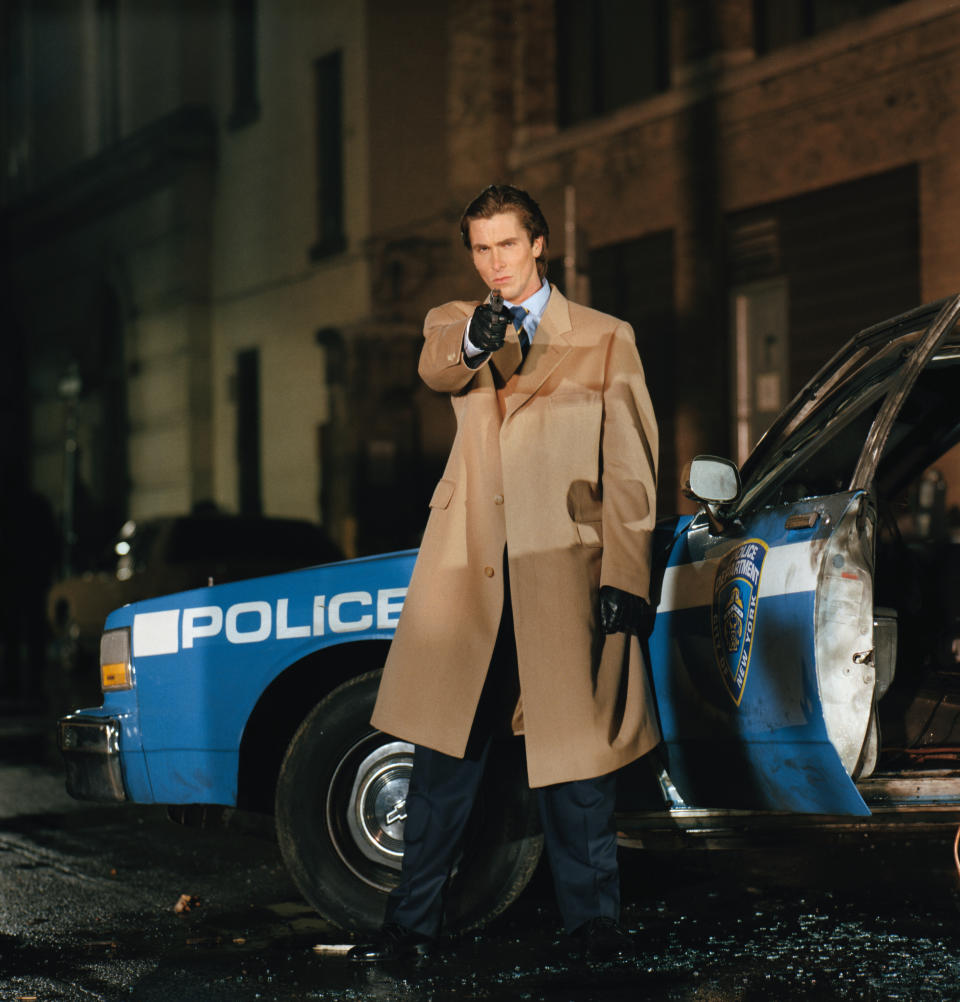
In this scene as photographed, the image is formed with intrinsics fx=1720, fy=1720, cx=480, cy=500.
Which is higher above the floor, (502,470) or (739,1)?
(739,1)

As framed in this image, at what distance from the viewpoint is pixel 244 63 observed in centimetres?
2500

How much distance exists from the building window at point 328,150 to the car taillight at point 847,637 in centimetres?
1878

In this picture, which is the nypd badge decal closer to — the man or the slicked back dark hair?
the man

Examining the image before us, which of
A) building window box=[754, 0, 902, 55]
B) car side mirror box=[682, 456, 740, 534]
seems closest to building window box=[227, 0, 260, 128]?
building window box=[754, 0, 902, 55]

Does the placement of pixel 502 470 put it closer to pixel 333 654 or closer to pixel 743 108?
pixel 333 654

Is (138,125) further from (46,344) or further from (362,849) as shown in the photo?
(362,849)

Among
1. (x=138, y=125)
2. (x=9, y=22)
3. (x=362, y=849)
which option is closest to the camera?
(x=362, y=849)

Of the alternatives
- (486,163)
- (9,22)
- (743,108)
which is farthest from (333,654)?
(9,22)

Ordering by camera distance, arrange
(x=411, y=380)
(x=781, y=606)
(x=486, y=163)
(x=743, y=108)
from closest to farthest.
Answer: (x=781, y=606) → (x=743, y=108) → (x=486, y=163) → (x=411, y=380)

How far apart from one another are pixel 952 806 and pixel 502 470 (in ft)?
5.15

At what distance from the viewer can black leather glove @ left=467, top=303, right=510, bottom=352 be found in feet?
14.3

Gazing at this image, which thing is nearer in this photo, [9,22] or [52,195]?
[52,195]

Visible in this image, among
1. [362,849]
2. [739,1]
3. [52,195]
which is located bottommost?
[362,849]

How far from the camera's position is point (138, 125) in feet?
92.4
